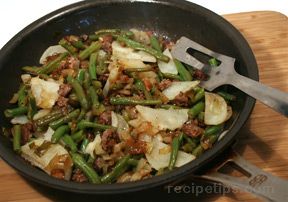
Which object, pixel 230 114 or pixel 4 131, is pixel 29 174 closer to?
pixel 4 131

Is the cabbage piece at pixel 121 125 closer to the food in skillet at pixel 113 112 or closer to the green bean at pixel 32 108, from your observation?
the food in skillet at pixel 113 112

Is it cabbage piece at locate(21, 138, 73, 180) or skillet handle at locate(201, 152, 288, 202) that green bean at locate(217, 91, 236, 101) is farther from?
cabbage piece at locate(21, 138, 73, 180)

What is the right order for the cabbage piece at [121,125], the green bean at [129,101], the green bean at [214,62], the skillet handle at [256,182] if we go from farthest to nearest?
the green bean at [214,62], the green bean at [129,101], the cabbage piece at [121,125], the skillet handle at [256,182]

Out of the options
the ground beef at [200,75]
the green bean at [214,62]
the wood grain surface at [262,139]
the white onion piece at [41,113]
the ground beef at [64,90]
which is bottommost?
the wood grain surface at [262,139]

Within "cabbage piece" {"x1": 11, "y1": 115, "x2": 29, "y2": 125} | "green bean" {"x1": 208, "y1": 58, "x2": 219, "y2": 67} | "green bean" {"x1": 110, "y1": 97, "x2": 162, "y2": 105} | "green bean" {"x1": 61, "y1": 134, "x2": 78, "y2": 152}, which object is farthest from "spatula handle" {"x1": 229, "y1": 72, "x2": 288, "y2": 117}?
"cabbage piece" {"x1": 11, "y1": 115, "x2": 29, "y2": 125}

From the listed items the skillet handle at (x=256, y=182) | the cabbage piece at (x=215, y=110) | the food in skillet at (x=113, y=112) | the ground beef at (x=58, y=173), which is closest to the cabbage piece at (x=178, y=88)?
the food in skillet at (x=113, y=112)

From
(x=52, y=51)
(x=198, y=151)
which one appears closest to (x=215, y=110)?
(x=198, y=151)
